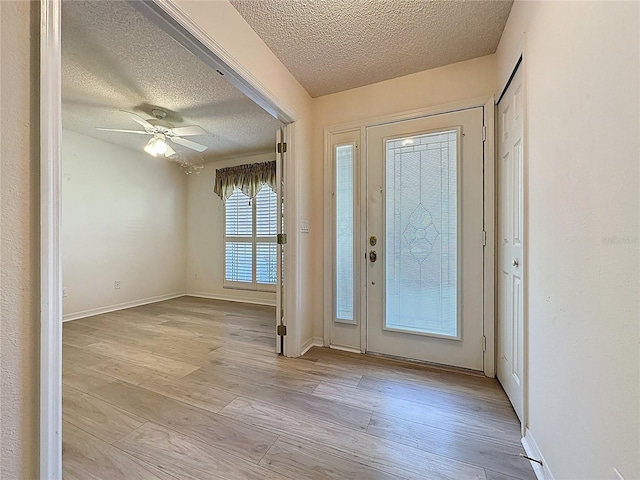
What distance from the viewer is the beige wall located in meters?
0.72

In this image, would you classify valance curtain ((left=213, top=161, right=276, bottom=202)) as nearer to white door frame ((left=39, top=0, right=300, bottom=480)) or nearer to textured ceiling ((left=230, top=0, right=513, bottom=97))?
textured ceiling ((left=230, top=0, right=513, bottom=97))

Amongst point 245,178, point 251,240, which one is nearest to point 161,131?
point 245,178

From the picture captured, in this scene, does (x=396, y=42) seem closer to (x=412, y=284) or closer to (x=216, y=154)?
(x=412, y=284)

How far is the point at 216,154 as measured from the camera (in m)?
4.43

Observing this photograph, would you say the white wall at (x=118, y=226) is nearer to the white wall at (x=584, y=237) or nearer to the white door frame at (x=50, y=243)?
the white door frame at (x=50, y=243)

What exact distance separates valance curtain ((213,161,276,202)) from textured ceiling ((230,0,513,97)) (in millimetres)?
2118

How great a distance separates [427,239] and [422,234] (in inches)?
2.2

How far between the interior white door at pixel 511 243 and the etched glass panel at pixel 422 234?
308 millimetres

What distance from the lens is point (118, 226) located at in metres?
4.01

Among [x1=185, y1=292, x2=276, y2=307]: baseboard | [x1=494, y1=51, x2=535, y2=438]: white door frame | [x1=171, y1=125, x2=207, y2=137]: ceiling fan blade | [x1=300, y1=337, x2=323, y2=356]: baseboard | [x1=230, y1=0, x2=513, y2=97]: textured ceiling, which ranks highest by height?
[x1=230, y1=0, x2=513, y2=97]: textured ceiling

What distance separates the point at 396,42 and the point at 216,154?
3.45 metres

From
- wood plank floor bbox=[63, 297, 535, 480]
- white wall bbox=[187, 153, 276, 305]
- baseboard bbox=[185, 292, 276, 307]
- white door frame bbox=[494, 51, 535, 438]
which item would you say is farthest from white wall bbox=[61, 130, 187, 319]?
white door frame bbox=[494, 51, 535, 438]

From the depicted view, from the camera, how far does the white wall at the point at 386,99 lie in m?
2.03

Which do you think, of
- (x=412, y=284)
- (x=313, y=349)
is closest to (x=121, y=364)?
(x=313, y=349)
